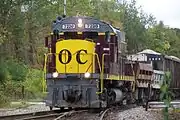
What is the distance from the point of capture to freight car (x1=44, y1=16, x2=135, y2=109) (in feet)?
51.6

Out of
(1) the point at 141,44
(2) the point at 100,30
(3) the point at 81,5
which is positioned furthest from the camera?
(1) the point at 141,44

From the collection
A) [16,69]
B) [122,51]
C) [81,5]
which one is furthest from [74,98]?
[81,5]

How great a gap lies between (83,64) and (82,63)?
2.0 inches

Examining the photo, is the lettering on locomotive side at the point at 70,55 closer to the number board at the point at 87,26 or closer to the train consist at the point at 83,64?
the train consist at the point at 83,64

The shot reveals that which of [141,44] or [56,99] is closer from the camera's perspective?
[56,99]

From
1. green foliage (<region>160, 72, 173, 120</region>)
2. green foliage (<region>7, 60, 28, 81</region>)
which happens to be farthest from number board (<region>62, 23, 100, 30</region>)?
green foliage (<region>7, 60, 28, 81</region>)

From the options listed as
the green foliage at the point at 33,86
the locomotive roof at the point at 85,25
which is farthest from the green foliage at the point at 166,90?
the green foliage at the point at 33,86

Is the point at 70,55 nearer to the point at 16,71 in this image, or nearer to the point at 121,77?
the point at 121,77

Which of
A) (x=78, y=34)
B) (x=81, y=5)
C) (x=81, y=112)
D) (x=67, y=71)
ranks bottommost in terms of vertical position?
(x=81, y=112)

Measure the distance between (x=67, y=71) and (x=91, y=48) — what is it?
1.22 meters

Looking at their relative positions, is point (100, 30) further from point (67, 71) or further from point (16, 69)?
point (16, 69)

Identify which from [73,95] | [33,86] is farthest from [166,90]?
[33,86]

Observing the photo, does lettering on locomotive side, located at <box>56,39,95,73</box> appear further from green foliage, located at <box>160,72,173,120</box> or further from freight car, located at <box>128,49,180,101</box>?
green foliage, located at <box>160,72,173,120</box>

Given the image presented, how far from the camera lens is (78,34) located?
1692 centimetres
